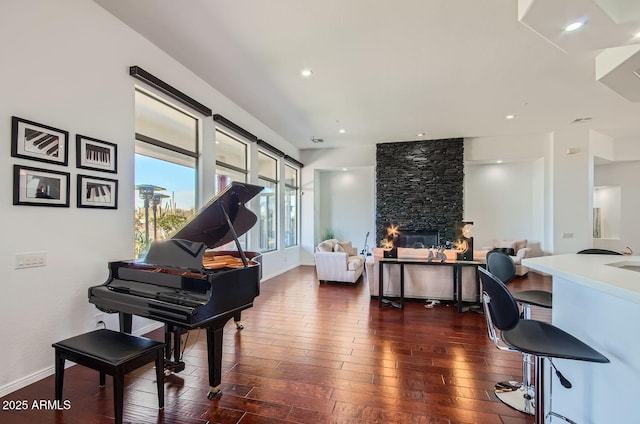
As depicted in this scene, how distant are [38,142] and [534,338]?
382 cm

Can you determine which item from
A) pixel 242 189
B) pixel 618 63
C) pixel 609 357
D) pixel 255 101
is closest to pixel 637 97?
pixel 618 63

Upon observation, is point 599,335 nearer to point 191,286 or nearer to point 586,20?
point 586,20

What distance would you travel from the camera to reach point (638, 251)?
7676 mm

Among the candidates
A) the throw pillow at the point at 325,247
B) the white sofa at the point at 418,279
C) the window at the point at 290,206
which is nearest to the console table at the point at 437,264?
the white sofa at the point at 418,279

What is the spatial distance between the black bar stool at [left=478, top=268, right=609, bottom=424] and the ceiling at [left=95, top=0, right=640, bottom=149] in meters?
2.08

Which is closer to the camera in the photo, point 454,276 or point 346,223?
point 454,276

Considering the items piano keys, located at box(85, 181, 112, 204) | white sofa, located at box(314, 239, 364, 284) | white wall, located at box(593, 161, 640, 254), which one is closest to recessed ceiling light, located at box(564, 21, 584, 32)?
piano keys, located at box(85, 181, 112, 204)

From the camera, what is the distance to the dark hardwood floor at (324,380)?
209 centimetres

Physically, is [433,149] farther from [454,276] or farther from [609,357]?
[609,357]

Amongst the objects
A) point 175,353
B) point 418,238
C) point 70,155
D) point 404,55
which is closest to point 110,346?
point 175,353

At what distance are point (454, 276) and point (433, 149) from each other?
4.16 meters

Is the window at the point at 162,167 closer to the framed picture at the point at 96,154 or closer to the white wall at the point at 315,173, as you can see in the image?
the framed picture at the point at 96,154

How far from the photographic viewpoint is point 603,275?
1.44 meters

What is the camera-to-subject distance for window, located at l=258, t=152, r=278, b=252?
6836 mm
